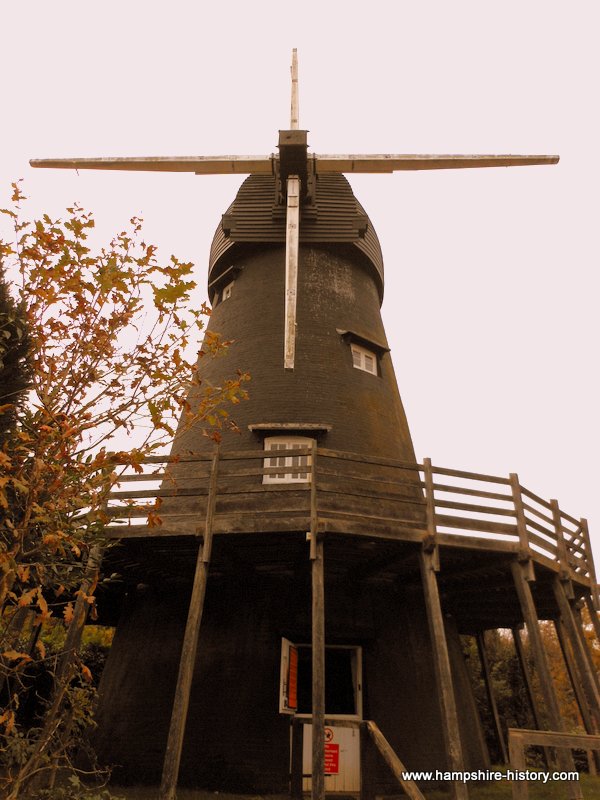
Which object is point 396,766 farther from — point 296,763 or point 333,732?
point 333,732

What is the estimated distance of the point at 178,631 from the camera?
10.8 meters

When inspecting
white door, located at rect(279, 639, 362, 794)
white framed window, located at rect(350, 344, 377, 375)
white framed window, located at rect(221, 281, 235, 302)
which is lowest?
white door, located at rect(279, 639, 362, 794)

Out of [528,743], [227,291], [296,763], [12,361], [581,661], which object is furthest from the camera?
[227,291]

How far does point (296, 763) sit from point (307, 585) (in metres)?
2.96

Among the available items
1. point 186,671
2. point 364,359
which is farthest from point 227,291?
point 186,671

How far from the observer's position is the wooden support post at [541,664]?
28.2 ft

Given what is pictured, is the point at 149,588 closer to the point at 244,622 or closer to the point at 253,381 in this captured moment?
the point at 244,622

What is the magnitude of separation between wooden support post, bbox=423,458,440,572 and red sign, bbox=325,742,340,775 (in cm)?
342

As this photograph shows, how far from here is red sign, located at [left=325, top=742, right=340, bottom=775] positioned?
32.5 feet

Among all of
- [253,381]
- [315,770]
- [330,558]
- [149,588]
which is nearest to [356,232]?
[253,381]

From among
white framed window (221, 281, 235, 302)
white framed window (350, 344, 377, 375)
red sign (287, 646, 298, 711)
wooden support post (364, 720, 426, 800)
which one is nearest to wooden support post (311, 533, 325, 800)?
wooden support post (364, 720, 426, 800)

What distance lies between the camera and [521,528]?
9797 mm

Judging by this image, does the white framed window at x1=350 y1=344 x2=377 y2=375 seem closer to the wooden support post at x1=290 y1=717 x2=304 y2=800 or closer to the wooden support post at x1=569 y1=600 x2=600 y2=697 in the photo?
the wooden support post at x1=569 y1=600 x2=600 y2=697

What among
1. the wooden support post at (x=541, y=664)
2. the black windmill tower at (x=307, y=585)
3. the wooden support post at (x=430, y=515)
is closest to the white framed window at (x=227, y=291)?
the black windmill tower at (x=307, y=585)
